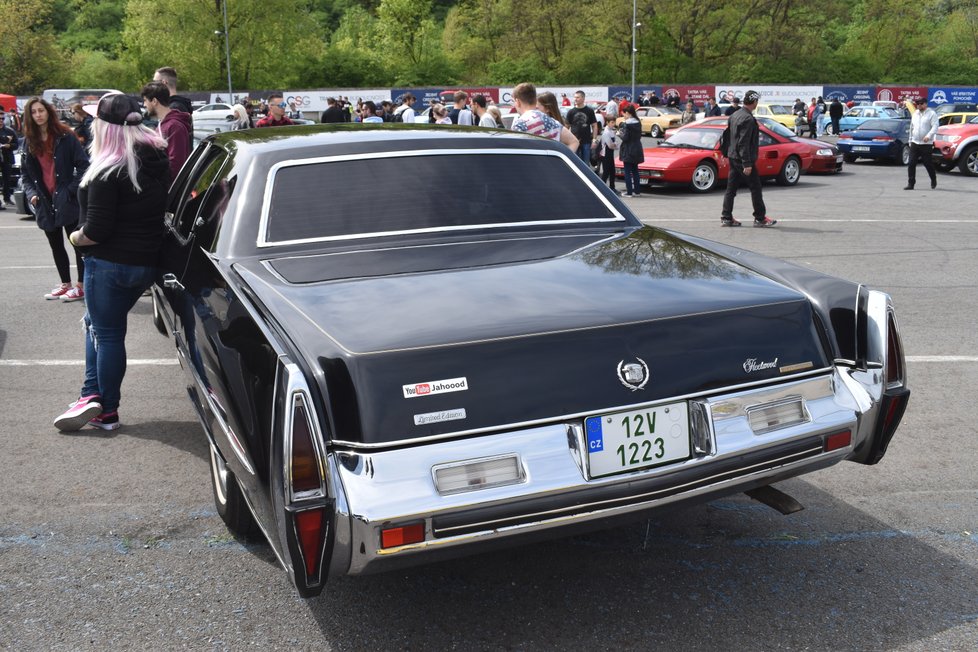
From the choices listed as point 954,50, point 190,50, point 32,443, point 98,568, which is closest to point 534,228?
point 98,568

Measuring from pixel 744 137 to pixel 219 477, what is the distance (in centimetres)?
1016

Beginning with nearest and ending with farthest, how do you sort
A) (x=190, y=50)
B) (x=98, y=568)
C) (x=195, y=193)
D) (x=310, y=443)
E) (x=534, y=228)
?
(x=310, y=443) → (x=98, y=568) → (x=534, y=228) → (x=195, y=193) → (x=190, y=50)

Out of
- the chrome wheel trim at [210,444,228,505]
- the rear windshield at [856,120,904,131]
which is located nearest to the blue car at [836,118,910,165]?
the rear windshield at [856,120,904,131]

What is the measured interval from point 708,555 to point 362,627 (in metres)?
1.36

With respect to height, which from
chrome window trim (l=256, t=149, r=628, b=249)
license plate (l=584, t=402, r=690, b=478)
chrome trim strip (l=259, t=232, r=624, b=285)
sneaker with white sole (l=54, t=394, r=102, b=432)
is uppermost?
chrome window trim (l=256, t=149, r=628, b=249)

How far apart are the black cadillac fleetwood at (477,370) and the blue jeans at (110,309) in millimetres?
813

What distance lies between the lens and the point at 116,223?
460 cm

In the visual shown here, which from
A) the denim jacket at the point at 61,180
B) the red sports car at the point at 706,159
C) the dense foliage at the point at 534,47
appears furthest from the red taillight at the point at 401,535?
the dense foliage at the point at 534,47

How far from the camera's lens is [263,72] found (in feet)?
237

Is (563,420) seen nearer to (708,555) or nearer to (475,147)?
(708,555)

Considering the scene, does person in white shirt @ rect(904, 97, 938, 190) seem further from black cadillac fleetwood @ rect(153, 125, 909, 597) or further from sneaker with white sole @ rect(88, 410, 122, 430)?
sneaker with white sole @ rect(88, 410, 122, 430)

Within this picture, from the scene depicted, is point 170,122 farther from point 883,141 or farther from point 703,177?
point 883,141

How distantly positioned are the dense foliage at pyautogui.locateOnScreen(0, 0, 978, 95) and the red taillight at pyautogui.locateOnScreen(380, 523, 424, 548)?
68770 mm

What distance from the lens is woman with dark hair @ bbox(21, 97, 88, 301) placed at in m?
7.19
